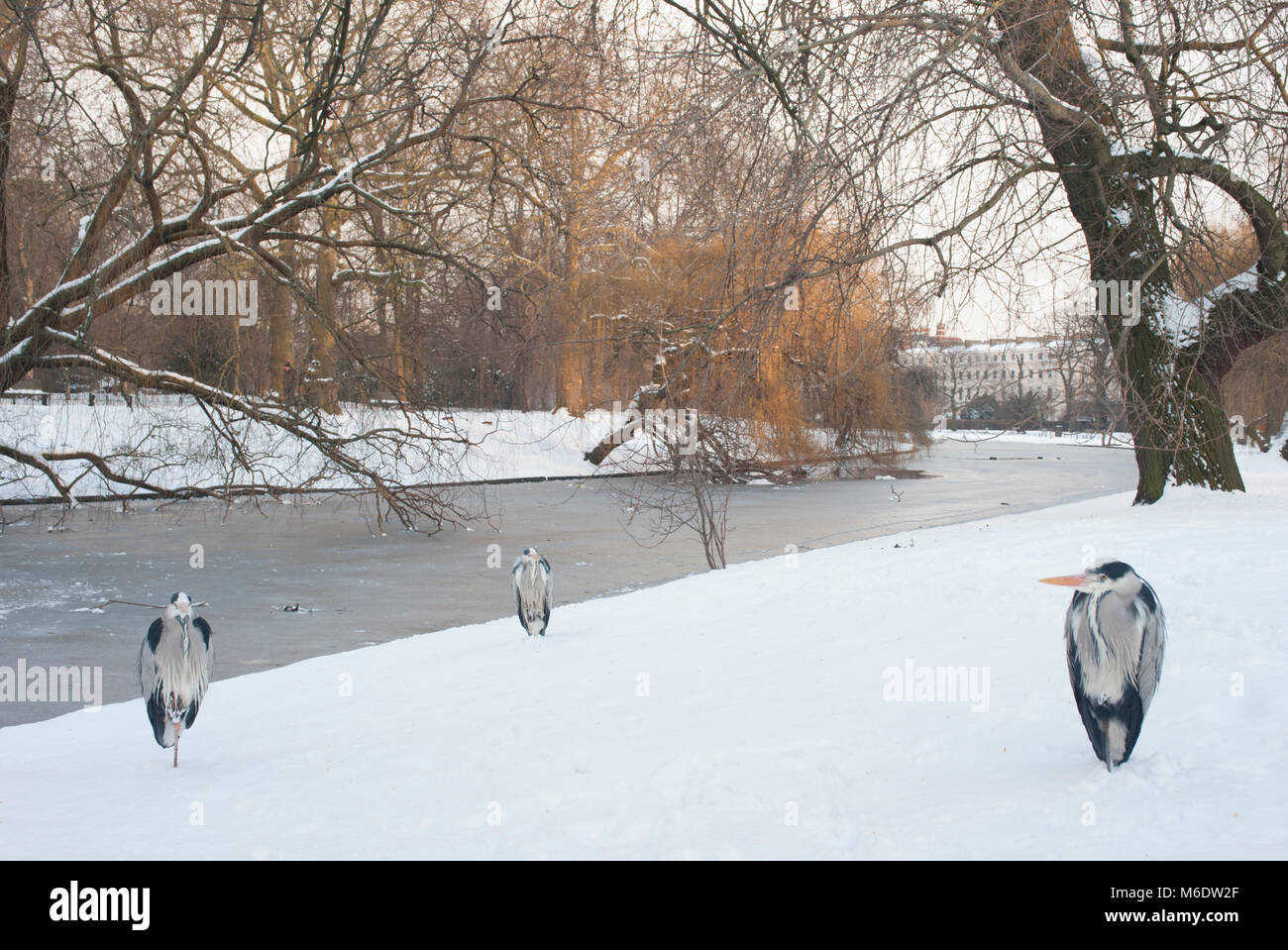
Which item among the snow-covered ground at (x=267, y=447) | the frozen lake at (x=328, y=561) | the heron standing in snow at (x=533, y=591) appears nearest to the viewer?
the heron standing in snow at (x=533, y=591)

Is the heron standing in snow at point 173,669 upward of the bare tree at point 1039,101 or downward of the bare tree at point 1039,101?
downward

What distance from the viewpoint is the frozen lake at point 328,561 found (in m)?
9.05

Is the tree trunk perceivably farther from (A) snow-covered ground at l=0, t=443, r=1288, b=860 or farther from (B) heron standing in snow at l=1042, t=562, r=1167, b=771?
(B) heron standing in snow at l=1042, t=562, r=1167, b=771

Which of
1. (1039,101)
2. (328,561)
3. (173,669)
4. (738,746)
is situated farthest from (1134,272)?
(328,561)

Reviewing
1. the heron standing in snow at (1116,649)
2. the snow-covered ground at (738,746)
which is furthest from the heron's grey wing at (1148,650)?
the snow-covered ground at (738,746)

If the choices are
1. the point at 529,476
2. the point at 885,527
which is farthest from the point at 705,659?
the point at 529,476

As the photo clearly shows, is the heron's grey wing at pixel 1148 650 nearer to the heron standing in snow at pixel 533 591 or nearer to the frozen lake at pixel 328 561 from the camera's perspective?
the heron standing in snow at pixel 533 591

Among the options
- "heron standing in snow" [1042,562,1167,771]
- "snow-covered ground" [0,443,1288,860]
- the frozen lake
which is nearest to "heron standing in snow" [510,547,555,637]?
"snow-covered ground" [0,443,1288,860]

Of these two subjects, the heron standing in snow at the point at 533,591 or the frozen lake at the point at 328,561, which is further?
the frozen lake at the point at 328,561

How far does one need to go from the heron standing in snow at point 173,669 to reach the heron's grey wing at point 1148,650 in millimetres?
3779

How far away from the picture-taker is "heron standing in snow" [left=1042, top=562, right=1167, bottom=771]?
3572 mm

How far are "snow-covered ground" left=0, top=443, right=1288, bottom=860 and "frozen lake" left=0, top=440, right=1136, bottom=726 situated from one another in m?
2.17

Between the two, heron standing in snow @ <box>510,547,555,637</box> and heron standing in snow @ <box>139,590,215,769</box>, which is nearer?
heron standing in snow @ <box>139,590,215,769</box>

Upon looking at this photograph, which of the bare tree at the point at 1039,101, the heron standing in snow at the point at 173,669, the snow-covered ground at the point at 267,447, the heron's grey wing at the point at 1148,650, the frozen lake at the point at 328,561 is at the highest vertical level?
the bare tree at the point at 1039,101
